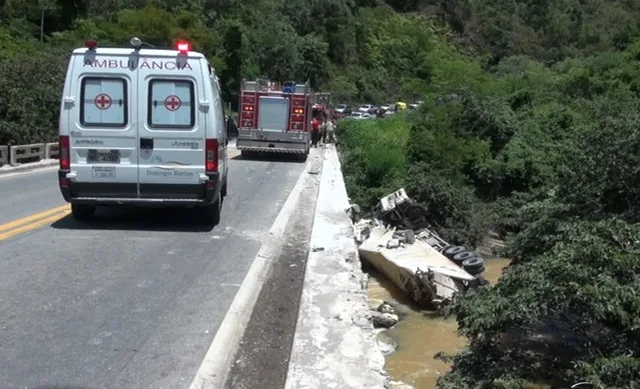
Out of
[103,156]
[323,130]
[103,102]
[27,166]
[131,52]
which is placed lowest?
[323,130]

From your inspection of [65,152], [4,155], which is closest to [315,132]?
[4,155]

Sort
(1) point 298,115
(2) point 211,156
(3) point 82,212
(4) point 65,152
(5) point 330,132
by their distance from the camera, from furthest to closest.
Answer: (5) point 330,132 < (1) point 298,115 < (3) point 82,212 < (2) point 211,156 < (4) point 65,152

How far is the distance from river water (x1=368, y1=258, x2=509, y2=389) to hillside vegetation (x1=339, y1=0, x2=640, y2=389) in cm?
166

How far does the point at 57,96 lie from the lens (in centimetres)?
3391

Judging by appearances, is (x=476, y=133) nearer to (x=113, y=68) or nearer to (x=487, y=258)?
(x=487, y=258)

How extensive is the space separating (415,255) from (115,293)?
26.0 feet

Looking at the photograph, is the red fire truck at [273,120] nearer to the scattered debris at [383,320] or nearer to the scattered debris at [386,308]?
the scattered debris at [386,308]

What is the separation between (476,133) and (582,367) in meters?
24.2

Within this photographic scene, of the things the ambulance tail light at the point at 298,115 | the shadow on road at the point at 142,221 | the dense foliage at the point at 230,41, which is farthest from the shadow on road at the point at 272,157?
the shadow on road at the point at 142,221

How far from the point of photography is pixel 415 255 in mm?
15656

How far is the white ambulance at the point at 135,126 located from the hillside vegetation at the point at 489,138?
516 cm

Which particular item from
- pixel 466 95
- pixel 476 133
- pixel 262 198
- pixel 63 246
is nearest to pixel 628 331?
pixel 63 246

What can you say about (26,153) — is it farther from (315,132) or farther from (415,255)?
(315,132)

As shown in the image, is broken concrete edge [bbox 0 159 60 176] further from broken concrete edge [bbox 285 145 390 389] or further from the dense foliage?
broken concrete edge [bbox 285 145 390 389]
